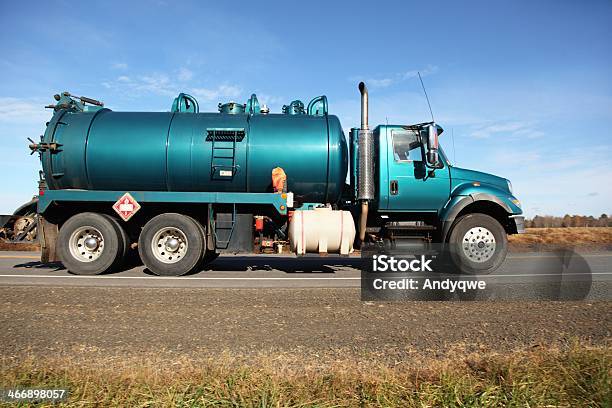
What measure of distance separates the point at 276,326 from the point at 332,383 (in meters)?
1.74

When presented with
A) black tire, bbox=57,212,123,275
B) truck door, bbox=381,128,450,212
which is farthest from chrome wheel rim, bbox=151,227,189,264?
truck door, bbox=381,128,450,212

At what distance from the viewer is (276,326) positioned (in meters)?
4.05

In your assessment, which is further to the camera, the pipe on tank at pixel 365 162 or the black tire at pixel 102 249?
the pipe on tank at pixel 365 162

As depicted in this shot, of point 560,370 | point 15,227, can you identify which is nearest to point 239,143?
Answer: point 560,370

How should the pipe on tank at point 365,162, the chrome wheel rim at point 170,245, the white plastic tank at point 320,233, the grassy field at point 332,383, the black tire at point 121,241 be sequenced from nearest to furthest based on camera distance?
the grassy field at point 332,383
the white plastic tank at point 320,233
the chrome wheel rim at point 170,245
the black tire at point 121,241
the pipe on tank at point 365,162

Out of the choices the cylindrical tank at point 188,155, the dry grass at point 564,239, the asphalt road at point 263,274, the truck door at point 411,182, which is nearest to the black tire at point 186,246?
the asphalt road at point 263,274

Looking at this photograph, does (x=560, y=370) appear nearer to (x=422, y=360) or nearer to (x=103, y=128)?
(x=422, y=360)

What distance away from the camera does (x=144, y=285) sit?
6.45 m

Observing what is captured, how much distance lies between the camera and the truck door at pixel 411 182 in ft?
25.8

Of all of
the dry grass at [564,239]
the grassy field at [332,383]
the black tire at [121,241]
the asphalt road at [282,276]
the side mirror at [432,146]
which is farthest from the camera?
the dry grass at [564,239]

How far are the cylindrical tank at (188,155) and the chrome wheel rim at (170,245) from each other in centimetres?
100

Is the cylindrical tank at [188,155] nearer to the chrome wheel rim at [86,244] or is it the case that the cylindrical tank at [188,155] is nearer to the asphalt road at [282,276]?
the chrome wheel rim at [86,244]

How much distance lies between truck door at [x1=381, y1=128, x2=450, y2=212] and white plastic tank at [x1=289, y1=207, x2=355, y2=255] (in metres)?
1.13

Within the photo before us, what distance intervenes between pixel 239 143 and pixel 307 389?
20.3 feet
